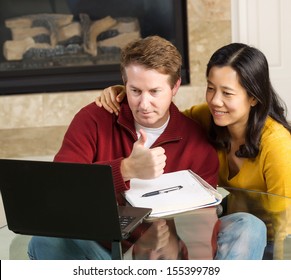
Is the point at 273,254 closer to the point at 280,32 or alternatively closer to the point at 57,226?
the point at 57,226

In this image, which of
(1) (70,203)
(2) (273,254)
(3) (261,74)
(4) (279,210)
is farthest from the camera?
(3) (261,74)

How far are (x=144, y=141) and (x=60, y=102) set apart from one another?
1.90m

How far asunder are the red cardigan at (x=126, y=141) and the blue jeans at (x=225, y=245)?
348 mm

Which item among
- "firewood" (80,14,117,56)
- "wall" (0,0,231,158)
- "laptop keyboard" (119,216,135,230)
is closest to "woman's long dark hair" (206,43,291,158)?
"laptop keyboard" (119,216,135,230)

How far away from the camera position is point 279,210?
1.64 metres

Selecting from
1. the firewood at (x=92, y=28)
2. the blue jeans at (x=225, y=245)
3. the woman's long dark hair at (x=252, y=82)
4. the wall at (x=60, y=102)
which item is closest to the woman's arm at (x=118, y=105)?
the woman's long dark hair at (x=252, y=82)

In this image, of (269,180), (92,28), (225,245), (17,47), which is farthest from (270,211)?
→ (17,47)

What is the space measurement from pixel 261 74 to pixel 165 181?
464 millimetres

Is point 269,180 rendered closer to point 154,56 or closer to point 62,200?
point 154,56

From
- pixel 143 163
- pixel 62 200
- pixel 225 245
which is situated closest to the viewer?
pixel 62 200

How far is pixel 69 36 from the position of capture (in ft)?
11.4

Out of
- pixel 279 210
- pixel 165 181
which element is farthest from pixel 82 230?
pixel 279 210

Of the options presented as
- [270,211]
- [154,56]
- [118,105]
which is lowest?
[270,211]

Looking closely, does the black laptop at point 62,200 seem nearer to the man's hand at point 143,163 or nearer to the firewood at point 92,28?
the man's hand at point 143,163
